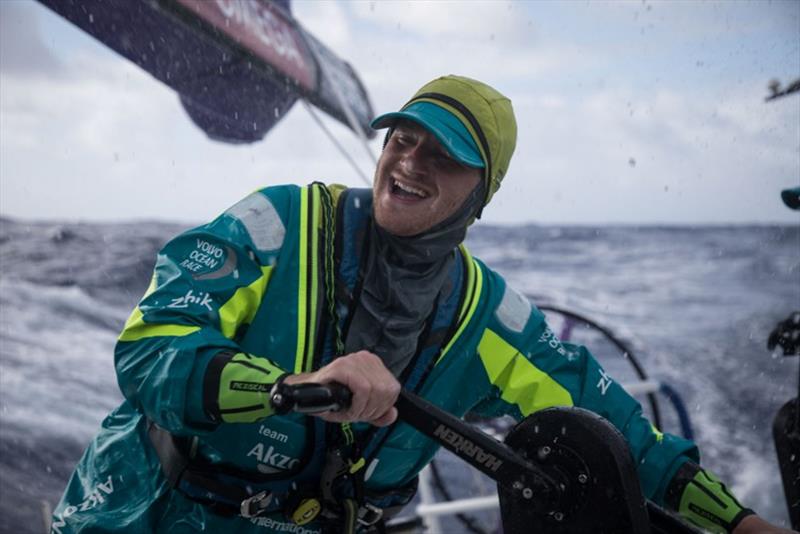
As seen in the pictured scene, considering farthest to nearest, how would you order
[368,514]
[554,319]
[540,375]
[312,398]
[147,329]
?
[554,319] < [540,375] < [368,514] < [147,329] < [312,398]

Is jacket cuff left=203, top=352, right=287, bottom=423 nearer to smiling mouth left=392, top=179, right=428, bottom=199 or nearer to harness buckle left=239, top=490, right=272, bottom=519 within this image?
harness buckle left=239, top=490, right=272, bottom=519

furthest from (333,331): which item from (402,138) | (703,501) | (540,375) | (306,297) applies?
(703,501)

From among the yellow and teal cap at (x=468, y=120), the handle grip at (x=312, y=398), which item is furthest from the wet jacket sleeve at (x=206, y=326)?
the yellow and teal cap at (x=468, y=120)

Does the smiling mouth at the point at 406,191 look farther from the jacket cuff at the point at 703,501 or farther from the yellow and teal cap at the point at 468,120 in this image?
the jacket cuff at the point at 703,501

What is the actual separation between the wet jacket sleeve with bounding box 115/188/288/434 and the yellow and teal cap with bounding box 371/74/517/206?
0.35 meters

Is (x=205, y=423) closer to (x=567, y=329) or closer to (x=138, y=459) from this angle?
(x=138, y=459)

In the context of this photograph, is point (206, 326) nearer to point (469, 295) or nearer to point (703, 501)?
point (469, 295)

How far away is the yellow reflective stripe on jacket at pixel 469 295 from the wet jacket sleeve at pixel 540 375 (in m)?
0.06

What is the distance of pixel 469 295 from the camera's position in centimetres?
191

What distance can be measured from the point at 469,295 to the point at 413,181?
1.12 feet

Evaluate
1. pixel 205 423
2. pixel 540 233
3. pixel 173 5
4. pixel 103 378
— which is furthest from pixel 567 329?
pixel 540 233

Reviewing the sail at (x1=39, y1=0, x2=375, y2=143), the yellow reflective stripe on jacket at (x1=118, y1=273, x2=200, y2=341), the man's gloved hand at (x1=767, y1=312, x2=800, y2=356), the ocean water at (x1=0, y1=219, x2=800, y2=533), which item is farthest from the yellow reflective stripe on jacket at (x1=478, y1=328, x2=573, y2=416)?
the sail at (x1=39, y1=0, x2=375, y2=143)

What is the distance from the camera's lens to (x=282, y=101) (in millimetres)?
5711

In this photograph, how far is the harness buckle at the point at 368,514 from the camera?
5.91ft
